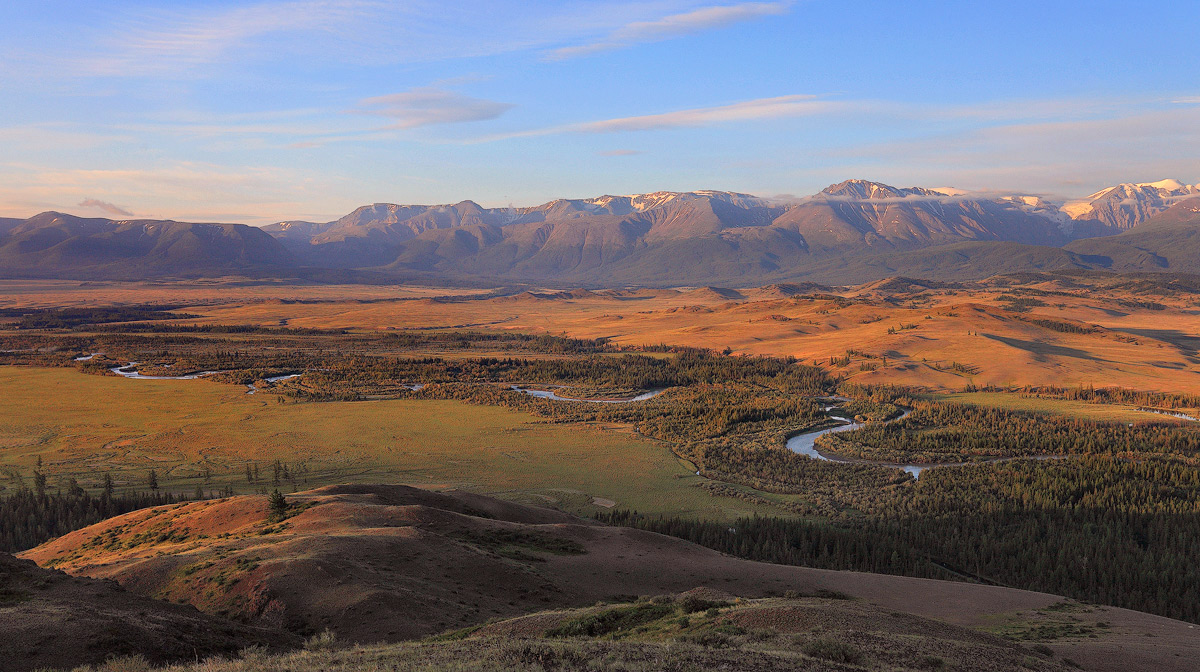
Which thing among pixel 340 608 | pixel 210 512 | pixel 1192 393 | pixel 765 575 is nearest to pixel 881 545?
pixel 765 575

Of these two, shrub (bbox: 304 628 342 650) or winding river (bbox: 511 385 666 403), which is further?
winding river (bbox: 511 385 666 403)

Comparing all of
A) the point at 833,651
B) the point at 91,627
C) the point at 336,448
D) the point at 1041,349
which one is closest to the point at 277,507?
the point at 91,627

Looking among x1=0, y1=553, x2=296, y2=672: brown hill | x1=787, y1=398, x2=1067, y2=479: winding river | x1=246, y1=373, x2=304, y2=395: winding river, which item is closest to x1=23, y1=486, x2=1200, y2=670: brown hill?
x1=0, y1=553, x2=296, y2=672: brown hill

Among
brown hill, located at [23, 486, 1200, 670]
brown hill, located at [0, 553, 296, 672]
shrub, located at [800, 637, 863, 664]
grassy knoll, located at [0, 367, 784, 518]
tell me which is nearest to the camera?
brown hill, located at [0, 553, 296, 672]

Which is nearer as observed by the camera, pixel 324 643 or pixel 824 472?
pixel 324 643

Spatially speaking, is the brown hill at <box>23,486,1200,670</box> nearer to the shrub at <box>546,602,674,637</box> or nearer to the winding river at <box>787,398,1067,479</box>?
the shrub at <box>546,602,674,637</box>

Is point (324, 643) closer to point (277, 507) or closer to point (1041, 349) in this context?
point (277, 507)

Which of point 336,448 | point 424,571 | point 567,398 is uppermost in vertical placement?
point 424,571

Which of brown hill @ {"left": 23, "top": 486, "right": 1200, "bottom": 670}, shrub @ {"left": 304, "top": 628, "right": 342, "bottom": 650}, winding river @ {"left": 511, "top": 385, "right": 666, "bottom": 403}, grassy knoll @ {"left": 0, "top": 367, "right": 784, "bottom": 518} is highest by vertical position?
shrub @ {"left": 304, "top": 628, "right": 342, "bottom": 650}
